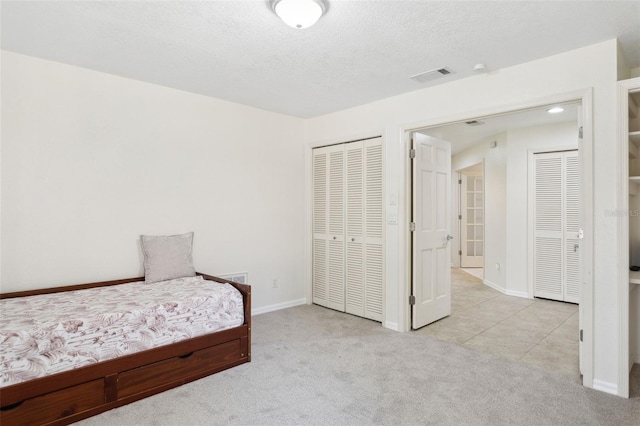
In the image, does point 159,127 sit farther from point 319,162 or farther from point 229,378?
point 229,378

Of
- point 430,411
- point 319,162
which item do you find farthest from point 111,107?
point 430,411

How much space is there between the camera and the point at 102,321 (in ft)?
7.41

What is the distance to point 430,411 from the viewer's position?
2172mm

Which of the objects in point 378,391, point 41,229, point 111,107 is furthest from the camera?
point 111,107

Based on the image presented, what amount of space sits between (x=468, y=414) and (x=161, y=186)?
3.17 metres

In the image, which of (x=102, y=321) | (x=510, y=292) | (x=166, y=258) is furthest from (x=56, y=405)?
(x=510, y=292)

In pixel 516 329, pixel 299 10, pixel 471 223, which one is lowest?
pixel 516 329

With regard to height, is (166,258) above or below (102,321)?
above

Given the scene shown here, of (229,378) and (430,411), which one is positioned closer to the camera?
(430,411)

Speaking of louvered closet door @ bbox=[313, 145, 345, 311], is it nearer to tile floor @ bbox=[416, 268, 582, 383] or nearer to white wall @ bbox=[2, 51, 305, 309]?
white wall @ bbox=[2, 51, 305, 309]

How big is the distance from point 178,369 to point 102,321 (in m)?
0.63

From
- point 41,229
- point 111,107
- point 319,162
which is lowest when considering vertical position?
point 41,229

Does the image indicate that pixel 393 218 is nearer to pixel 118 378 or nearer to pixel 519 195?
pixel 519 195

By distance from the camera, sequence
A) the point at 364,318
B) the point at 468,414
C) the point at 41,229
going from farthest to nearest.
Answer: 1. the point at 364,318
2. the point at 41,229
3. the point at 468,414
